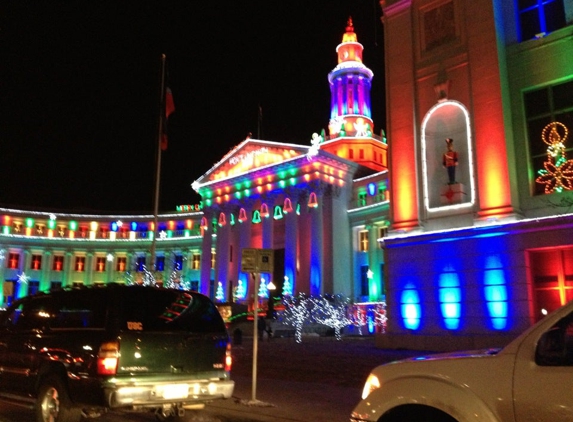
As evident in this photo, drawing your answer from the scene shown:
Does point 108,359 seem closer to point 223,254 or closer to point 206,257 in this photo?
point 223,254

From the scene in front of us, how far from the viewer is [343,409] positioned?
30.7 ft

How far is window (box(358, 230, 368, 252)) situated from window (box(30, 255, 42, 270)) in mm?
43271

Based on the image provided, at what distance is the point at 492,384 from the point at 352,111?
5766 centimetres

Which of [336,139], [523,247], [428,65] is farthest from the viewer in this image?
[336,139]

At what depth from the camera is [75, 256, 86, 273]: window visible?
69.1 m

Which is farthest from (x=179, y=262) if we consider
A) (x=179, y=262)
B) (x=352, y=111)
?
(x=352, y=111)

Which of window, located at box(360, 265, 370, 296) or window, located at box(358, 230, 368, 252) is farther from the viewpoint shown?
window, located at box(358, 230, 368, 252)

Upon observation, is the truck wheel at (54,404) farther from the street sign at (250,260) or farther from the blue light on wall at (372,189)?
the blue light on wall at (372,189)

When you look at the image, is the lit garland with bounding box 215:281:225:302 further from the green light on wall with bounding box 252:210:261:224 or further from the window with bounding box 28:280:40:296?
the window with bounding box 28:280:40:296

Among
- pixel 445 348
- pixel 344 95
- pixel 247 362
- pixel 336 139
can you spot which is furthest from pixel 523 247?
pixel 344 95

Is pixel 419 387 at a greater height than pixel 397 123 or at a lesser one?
lesser

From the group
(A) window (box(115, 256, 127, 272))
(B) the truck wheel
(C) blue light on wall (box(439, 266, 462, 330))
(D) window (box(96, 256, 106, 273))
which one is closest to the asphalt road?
(B) the truck wheel

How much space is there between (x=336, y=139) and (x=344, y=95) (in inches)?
263

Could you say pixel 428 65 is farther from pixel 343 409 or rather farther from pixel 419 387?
pixel 419 387
